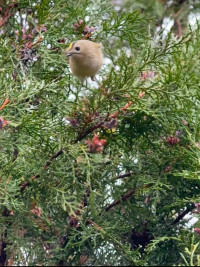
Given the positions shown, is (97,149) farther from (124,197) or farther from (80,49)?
(80,49)

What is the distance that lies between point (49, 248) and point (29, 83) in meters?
0.80

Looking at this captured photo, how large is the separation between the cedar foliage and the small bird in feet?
0.17

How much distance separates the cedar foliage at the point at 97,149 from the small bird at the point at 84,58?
0.05m

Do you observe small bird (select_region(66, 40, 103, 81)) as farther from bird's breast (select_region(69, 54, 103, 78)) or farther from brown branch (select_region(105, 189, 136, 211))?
brown branch (select_region(105, 189, 136, 211))

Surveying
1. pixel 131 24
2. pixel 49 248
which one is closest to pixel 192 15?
pixel 131 24

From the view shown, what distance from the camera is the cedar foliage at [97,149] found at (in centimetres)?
189

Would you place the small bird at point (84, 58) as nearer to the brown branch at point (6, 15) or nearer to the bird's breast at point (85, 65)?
the bird's breast at point (85, 65)

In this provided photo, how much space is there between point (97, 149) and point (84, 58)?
71 centimetres

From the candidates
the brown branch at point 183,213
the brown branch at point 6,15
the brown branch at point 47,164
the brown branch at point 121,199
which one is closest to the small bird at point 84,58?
the brown branch at point 6,15

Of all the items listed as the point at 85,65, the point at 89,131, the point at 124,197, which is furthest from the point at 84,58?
the point at 124,197

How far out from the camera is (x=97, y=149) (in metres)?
1.80

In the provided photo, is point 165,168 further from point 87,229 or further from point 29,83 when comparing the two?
point 29,83

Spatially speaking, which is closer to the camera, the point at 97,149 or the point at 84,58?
the point at 97,149

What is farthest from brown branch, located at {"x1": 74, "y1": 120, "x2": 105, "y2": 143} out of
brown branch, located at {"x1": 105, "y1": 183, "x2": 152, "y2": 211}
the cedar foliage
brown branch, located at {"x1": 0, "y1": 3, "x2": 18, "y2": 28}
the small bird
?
brown branch, located at {"x1": 0, "y1": 3, "x2": 18, "y2": 28}
